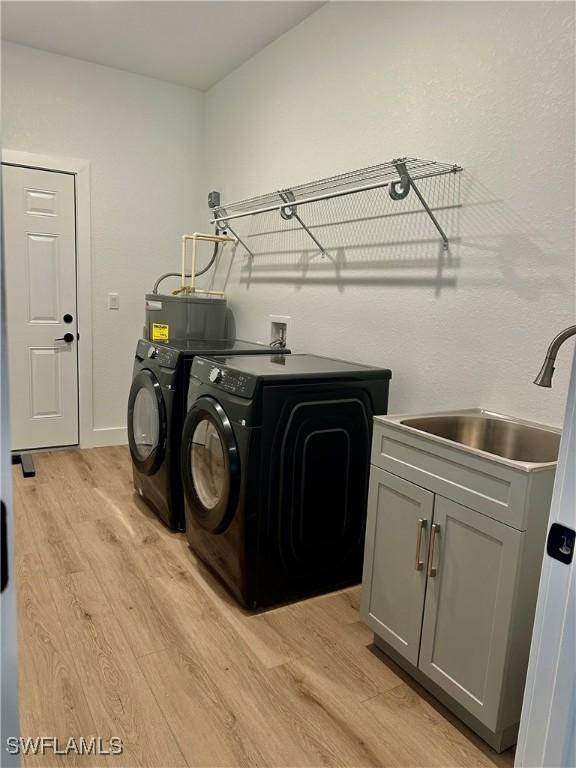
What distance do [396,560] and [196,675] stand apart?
2.54ft

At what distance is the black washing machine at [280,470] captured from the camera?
6.96ft

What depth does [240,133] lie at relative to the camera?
3.75 metres

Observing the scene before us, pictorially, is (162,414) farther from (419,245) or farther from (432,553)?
(432,553)

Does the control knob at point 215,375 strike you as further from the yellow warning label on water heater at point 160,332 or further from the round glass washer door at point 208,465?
the yellow warning label on water heater at point 160,332

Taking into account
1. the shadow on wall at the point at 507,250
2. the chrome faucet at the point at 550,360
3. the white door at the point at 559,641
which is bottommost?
the white door at the point at 559,641

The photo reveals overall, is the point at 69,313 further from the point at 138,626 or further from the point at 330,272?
the point at 138,626

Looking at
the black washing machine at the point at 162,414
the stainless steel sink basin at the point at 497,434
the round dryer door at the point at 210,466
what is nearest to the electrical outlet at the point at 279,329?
the black washing machine at the point at 162,414

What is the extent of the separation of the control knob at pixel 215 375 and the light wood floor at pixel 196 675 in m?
0.90

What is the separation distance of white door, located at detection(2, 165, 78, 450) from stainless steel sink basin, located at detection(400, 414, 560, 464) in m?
3.02

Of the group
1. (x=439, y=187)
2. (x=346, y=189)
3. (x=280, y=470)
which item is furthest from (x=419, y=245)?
(x=280, y=470)

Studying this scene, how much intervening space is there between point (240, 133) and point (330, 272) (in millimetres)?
1527

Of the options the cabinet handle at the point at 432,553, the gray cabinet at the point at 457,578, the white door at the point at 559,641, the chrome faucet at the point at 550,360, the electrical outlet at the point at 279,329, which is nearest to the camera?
the white door at the point at 559,641

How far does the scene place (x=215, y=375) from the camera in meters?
2.31

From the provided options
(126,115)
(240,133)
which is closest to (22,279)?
(126,115)
